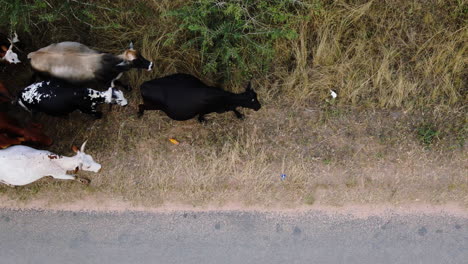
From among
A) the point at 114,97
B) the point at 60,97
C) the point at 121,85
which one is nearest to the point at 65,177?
the point at 60,97

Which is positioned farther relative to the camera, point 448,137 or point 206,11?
point 448,137

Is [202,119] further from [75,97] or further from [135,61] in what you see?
[75,97]

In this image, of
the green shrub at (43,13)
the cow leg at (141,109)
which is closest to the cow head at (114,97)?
the cow leg at (141,109)

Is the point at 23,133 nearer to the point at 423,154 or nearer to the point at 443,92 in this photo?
the point at 423,154

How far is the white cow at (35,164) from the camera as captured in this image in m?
4.14

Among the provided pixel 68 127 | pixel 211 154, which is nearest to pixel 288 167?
pixel 211 154

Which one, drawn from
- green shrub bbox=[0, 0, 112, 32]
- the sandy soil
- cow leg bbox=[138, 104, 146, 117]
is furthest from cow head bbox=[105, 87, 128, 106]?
the sandy soil

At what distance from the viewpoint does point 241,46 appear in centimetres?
449

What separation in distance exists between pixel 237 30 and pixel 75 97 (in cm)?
197

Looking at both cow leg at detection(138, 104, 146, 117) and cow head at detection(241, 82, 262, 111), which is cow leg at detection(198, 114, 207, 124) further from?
cow leg at detection(138, 104, 146, 117)

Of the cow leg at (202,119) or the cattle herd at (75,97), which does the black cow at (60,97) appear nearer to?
the cattle herd at (75,97)

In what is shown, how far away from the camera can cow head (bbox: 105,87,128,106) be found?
4281mm

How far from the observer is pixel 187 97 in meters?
4.24

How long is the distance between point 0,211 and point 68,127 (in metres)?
1.30
